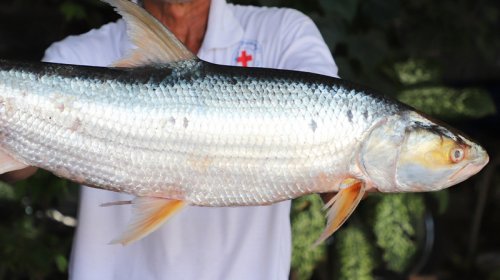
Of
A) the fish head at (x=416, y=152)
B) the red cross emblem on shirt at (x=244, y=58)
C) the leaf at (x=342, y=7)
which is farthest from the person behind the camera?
the leaf at (x=342, y=7)

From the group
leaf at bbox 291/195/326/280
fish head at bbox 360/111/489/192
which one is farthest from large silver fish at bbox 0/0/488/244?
leaf at bbox 291/195/326/280

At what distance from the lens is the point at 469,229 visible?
6.39 m

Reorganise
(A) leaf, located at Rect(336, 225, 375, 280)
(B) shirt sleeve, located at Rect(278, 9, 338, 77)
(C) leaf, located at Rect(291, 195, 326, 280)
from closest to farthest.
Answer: (B) shirt sleeve, located at Rect(278, 9, 338, 77), (C) leaf, located at Rect(291, 195, 326, 280), (A) leaf, located at Rect(336, 225, 375, 280)

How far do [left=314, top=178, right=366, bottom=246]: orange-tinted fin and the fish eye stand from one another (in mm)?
226

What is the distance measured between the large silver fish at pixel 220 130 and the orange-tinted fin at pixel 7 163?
0.06 m

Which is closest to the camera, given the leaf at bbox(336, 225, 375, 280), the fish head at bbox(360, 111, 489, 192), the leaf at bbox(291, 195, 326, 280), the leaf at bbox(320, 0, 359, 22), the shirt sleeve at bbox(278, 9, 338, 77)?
the fish head at bbox(360, 111, 489, 192)

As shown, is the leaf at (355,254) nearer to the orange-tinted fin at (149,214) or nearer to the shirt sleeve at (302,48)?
the shirt sleeve at (302,48)

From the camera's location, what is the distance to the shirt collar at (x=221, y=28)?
109 inches

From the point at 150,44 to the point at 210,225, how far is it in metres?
0.67

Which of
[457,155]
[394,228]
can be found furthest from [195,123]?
[394,228]

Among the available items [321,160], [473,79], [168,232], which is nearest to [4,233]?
[168,232]

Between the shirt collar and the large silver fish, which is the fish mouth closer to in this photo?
the large silver fish

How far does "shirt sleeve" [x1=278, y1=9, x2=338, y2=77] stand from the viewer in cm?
269

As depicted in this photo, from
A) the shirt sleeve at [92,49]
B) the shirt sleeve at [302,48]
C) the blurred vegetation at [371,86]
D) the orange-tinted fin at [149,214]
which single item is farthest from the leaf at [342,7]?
the orange-tinted fin at [149,214]
